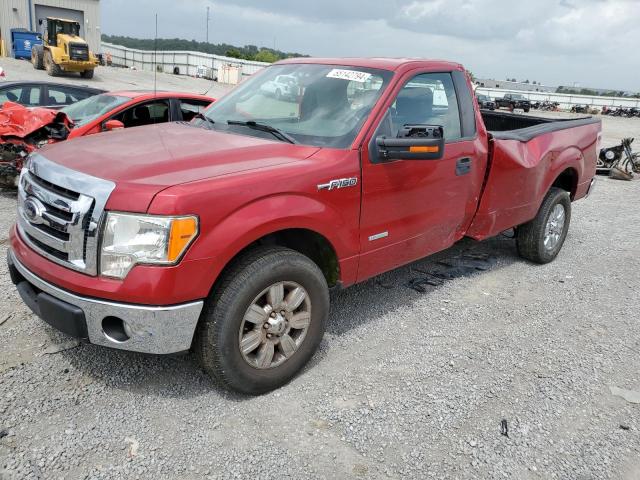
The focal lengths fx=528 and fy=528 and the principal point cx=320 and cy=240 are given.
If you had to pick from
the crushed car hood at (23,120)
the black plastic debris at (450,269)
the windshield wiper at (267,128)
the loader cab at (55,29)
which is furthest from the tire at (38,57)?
the windshield wiper at (267,128)

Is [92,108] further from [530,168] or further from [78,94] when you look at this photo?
[530,168]

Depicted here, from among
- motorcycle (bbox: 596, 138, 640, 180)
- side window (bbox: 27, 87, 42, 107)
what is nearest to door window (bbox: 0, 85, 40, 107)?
side window (bbox: 27, 87, 42, 107)

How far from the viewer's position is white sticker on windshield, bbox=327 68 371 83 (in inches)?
146

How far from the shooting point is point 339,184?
3.19 metres

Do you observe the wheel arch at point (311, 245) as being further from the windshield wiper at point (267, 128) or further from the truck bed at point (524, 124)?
the truck bed at point (524, 124)

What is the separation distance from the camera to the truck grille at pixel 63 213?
8.36 feet

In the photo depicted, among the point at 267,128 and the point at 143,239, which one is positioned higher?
the point at 267,128

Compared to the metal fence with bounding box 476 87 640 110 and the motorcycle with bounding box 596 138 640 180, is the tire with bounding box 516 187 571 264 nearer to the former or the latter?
the motorcycle with bounding box 596 138 640 180

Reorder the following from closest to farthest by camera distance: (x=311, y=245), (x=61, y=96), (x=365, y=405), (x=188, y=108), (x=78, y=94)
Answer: (x=365, y=405)
(x=311, y=245)
(x=188, y=108)
(x=61, y=96)
(x=78, y=94)

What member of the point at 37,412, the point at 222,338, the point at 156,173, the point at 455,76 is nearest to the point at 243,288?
the point at 222,338

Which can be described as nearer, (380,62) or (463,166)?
(380,62)

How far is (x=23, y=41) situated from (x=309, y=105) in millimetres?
38607

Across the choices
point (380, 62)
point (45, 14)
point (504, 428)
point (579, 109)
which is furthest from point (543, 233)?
point (579, 109)

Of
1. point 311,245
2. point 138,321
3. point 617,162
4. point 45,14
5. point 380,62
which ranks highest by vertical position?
point 45,14
